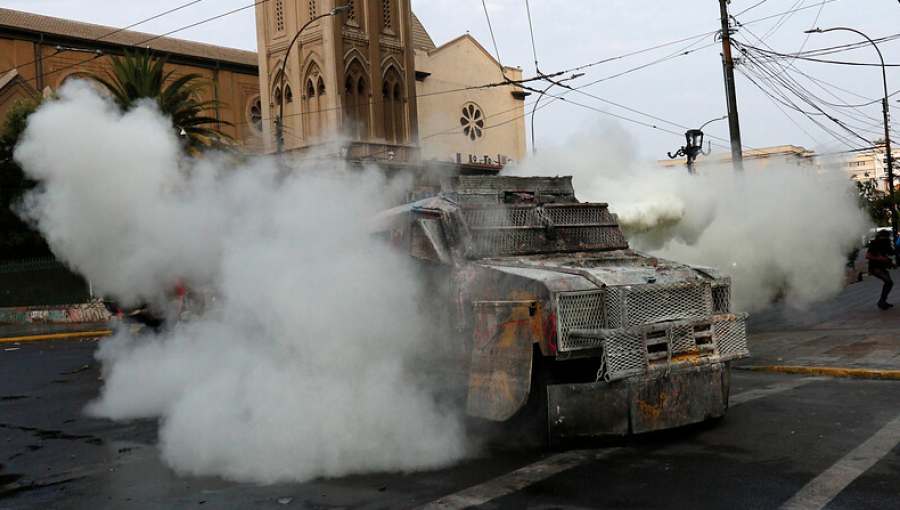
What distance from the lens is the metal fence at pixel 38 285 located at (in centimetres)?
2614

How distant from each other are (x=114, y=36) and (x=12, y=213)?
15.3 metres

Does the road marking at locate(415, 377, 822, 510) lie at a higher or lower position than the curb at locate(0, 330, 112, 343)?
lower

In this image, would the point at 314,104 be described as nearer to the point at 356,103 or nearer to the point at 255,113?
the point at 356,103

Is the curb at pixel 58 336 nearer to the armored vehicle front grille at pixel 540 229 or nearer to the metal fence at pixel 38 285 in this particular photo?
the metal fence at pixel 38 285

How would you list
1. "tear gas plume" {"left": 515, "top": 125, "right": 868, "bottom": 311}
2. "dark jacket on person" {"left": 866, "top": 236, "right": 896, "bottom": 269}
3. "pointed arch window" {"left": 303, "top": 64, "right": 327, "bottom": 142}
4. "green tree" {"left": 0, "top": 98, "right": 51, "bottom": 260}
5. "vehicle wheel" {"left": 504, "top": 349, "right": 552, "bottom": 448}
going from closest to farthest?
"vehicle wheel" {"left": 504, "top": 349, "right": 552, "bottom": 448}, "tear gas plume" {"left": 515, "top": 125, "right": 868, "bottom": 311}, "dark jacket on person" {"left": 866, "top": 236, "right": 896, "bottom": 269}, "green tree" {"left": 0, "top": 98, "right": 51, "bottom": 260}, "pointed arch window" {"left": 303, "top": 64, "right": 327, "bottom": 142}

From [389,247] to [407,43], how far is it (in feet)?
121

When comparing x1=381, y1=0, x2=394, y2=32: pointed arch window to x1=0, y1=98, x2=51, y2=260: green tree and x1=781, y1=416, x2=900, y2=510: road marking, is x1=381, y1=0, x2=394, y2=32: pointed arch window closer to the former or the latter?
x1=0, y1=98, x2=51, y2=260: green tree

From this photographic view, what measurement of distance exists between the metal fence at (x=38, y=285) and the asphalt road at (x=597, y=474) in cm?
2002

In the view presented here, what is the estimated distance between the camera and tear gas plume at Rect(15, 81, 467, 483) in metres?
6.40

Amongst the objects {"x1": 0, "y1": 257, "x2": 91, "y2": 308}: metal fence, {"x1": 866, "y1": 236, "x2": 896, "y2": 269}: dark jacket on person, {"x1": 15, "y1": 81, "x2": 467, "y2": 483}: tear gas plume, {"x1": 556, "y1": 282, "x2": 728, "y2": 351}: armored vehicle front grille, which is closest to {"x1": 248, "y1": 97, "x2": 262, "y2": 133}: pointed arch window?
{"x1": 0, "y1": 257, "x2": 91, "y2": 308}: metal fence

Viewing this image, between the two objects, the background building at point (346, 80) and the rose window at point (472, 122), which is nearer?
the background building at point (346, 80)

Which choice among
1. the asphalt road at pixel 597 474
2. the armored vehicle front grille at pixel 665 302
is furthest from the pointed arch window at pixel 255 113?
the armored vehicle front grille at pixel 665 302

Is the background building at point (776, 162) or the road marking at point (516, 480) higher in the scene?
the background building at point (776, 162)

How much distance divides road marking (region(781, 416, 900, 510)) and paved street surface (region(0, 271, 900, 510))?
0.01m
